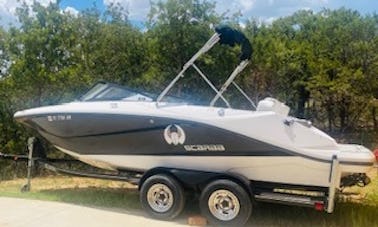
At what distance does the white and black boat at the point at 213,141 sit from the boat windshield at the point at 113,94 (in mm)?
16

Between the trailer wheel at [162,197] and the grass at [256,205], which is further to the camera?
the grass at [256,205]

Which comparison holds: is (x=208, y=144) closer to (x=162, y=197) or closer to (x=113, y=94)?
(x=162, y=197)

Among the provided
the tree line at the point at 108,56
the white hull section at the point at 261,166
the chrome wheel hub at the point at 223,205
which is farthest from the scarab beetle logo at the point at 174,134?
the tree line at the point at 108,56

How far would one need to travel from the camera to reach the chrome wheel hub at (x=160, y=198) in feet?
23.3

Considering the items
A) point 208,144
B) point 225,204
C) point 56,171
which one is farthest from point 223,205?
point 56,171

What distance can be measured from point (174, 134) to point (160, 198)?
0.89 meters

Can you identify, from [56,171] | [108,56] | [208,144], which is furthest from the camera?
[108,56]

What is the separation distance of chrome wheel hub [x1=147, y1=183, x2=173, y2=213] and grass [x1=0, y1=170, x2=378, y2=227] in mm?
361

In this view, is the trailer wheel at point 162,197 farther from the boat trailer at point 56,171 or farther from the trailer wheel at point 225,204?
the boat trailer at point 56,171

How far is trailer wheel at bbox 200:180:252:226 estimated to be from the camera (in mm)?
6695

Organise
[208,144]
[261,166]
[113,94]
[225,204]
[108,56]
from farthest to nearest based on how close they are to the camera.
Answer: [108,56]
[113,94]
[208,144]
[261,166]
[225,204]

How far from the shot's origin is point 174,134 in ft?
23.5

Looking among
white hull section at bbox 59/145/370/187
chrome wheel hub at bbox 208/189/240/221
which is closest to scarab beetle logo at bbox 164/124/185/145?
white hull section at bbox 59/145/370/187

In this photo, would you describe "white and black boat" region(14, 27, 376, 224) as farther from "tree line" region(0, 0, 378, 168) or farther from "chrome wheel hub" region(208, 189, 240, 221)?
"tree line" region(0, 0, 378, 168)
